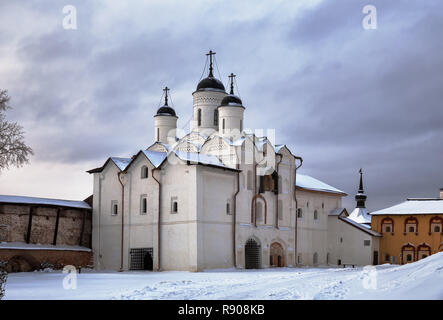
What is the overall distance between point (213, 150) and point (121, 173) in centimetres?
536

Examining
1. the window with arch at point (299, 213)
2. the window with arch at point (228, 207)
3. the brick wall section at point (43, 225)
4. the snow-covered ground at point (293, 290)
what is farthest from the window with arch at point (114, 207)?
the snow-covered ground at point (293, 290)

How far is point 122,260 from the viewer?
119 ft

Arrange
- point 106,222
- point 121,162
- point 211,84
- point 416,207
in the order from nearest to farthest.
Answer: point 106,222 < point 121,162 < point 211,84 < point 416,207

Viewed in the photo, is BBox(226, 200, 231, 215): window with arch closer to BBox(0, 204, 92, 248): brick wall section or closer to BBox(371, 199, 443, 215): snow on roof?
BBox(0, 204, 92, 248): brick wall section

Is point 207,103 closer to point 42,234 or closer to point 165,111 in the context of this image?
point 165,111

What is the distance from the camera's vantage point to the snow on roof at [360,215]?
2275 inches

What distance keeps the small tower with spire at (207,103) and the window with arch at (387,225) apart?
1419 centimetres

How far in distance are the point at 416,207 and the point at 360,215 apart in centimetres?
1209

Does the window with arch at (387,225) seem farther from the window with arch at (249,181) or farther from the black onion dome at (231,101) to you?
the black onion dome at (231,101)

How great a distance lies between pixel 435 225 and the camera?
45344 millimetres

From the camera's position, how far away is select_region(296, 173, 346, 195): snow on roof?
144ft

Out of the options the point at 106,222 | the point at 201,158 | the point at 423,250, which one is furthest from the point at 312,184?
the point at 106,222
